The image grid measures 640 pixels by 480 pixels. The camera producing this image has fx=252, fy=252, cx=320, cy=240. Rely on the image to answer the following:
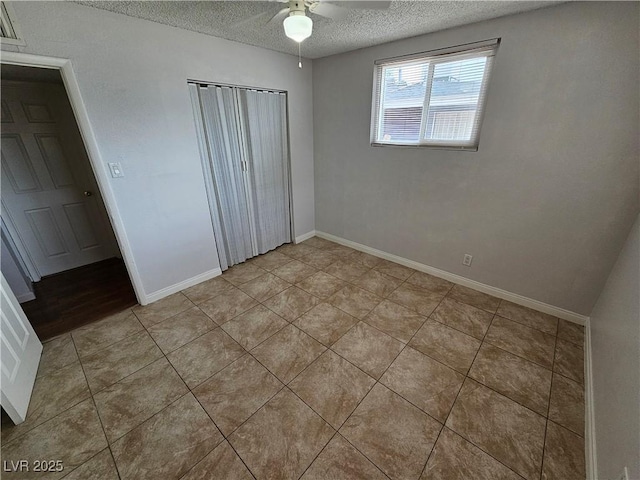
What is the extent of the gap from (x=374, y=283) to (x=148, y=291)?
2.30 metres

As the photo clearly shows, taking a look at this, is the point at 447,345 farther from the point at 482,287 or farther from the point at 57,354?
the point at 57,354

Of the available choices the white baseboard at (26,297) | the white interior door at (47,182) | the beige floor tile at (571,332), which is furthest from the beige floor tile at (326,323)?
the white interior door at (47,182)

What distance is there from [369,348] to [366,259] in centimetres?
151

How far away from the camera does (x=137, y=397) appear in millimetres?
1603

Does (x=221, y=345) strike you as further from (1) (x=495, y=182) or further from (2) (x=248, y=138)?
(1) (x=495, y=182)

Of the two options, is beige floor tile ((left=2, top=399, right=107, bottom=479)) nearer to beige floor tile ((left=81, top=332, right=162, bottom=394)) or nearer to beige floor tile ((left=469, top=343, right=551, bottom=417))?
beige floor tile ((left=81, top=332, right=162, bottom=394))

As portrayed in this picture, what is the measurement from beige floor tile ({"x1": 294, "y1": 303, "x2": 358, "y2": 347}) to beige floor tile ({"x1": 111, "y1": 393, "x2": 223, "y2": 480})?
92 centimetres

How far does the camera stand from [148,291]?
2.46 meters

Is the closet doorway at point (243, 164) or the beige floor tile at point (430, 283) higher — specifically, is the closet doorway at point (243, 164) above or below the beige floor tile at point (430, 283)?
above

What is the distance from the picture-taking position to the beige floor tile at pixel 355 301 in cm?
236

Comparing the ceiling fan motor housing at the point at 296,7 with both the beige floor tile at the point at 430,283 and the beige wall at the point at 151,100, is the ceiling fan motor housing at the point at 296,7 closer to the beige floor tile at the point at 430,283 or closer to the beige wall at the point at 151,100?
the beige wall at the point at 151,100

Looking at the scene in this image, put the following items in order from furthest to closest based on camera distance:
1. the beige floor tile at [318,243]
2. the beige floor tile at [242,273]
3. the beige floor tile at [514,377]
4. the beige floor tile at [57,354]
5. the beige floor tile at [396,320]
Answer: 1. the beige floor tile at [318,243]
2. the beige floor tile at [242,273]
3. the beige floor tile at [396,320]
4. the beige floor tile at [57,354]
5. the beige floor tile at [514,377]

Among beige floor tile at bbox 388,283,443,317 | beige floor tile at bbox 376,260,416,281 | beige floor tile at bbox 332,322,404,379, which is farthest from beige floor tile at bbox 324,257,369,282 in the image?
beige floor tile at bbox 332,322,404,379

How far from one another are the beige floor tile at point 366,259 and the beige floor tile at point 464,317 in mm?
955
